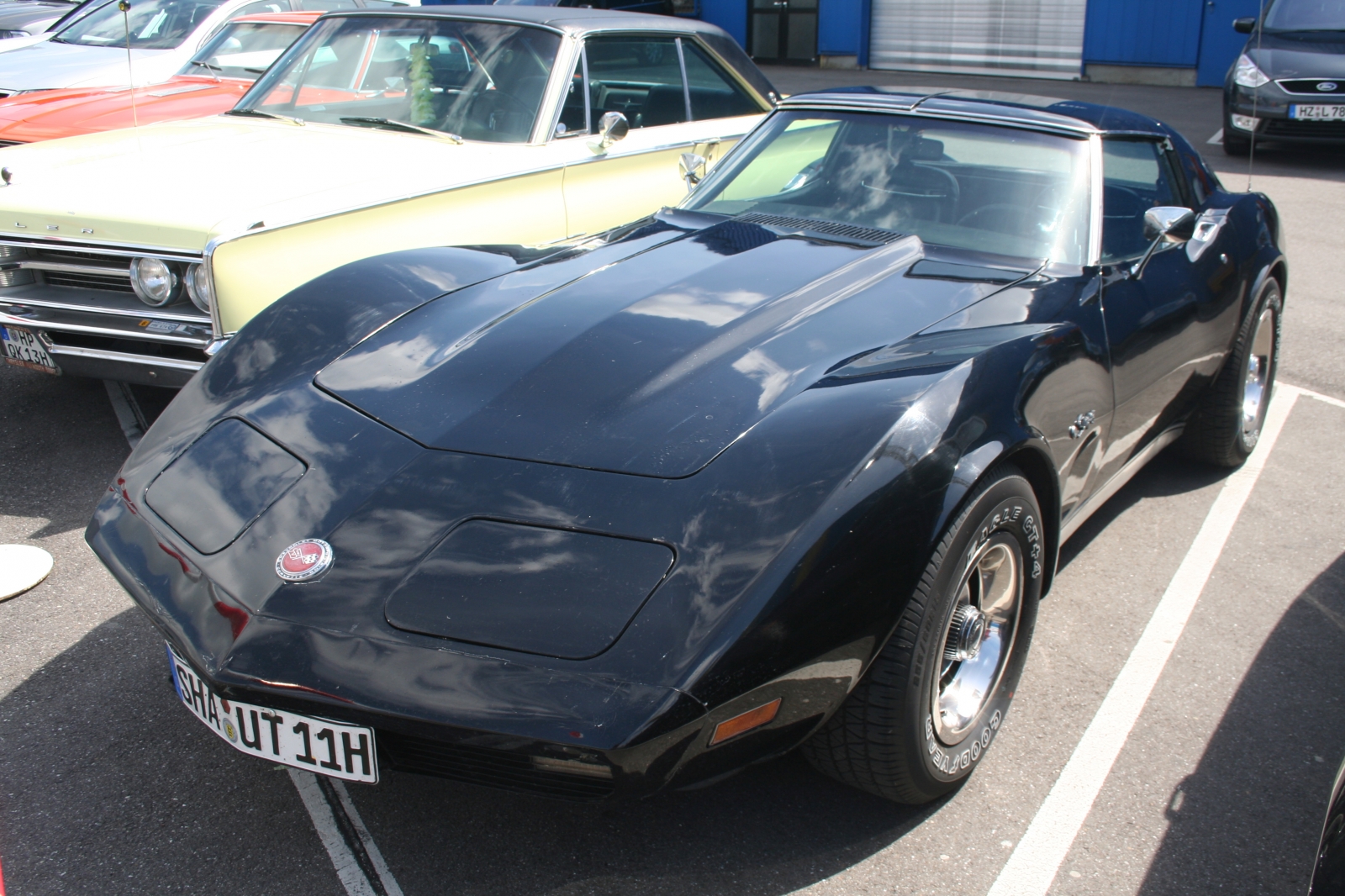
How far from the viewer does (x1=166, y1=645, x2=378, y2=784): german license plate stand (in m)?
1.91

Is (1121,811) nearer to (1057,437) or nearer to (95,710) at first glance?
(1057,437)

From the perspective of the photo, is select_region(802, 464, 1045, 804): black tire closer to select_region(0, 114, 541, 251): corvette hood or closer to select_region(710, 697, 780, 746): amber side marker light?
select_region(710, 697, 780, 746): amber side marker light

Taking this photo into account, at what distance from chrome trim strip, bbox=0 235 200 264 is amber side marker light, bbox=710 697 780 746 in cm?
263

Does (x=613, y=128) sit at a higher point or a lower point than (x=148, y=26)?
lower

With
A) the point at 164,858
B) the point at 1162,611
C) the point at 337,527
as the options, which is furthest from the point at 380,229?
→ the point at 1162,611

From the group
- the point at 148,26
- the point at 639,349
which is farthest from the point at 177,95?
the point at 639,349

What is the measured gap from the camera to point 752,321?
2.64 m

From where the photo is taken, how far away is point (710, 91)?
5.88 metres

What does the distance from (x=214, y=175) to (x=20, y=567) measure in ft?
5.20

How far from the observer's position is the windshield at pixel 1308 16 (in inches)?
406

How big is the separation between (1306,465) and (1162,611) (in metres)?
1.55

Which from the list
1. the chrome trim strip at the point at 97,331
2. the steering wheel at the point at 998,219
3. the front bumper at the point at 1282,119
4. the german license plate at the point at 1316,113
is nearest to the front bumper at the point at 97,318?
the chrome trim strip at the point at 97,331

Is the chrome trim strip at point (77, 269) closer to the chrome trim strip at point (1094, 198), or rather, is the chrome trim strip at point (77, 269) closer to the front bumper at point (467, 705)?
the front bumper at point (467, 705)

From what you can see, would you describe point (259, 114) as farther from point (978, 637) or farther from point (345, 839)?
point (978, 637)
